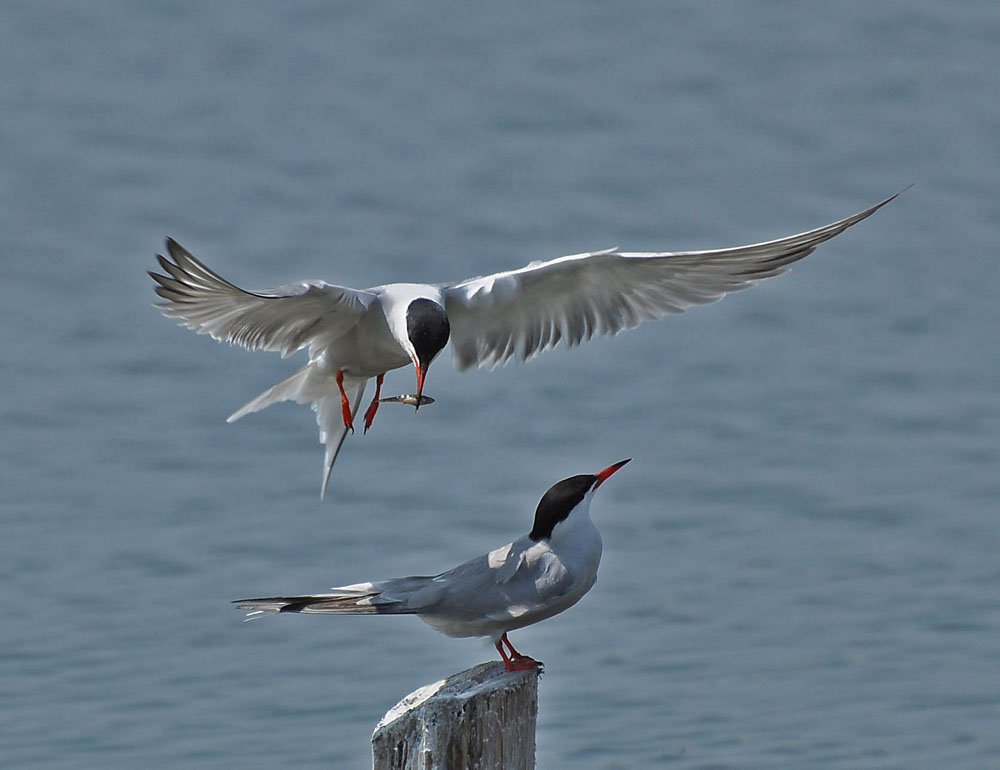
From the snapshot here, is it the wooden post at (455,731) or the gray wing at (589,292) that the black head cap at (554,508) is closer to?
the wooden post at (455,731)

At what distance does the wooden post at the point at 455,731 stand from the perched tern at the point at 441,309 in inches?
59.3

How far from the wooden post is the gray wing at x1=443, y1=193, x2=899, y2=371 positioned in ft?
6.94

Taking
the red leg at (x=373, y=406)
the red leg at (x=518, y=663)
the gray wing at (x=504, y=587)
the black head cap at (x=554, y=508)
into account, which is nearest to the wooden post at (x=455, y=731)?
Result: the red leg at (x=518, y=663)

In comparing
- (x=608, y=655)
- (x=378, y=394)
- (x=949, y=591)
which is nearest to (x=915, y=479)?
(x=949, y=591)

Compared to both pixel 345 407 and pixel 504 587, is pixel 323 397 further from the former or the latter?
pixel 504 587

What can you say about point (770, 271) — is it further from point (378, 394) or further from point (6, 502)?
point (6, 502)

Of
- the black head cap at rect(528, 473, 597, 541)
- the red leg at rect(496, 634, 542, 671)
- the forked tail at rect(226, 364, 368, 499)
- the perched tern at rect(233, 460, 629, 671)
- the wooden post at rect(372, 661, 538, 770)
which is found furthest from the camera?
the forked tail at rect(226, 364, 368, 499)

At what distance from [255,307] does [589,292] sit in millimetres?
1301

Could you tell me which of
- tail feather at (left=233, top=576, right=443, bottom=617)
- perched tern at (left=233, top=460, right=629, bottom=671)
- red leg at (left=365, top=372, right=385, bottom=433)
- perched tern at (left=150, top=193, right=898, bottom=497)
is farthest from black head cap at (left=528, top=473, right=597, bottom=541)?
red leg at (left=365, top=372, right=385, bottom=433)

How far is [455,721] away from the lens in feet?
15.4

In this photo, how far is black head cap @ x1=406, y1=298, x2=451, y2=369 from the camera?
239 inches

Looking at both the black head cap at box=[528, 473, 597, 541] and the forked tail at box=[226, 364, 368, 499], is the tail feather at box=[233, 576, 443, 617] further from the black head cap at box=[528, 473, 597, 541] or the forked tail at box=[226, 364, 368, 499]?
the forked tail at box=[226, 364, 368, 499]

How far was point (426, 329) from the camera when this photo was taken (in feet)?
19.9

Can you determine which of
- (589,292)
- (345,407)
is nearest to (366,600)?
(345,407)
